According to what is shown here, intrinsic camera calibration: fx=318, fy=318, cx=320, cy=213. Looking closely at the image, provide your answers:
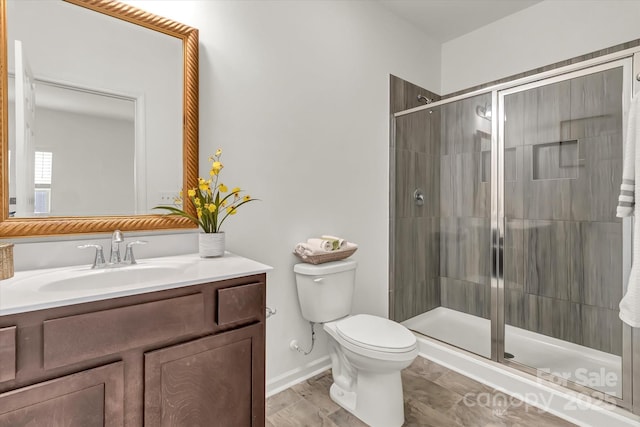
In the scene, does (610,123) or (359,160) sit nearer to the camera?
(610,123)

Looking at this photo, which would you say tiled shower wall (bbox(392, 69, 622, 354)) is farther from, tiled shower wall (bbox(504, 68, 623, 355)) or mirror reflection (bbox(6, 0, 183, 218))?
mirror reflection (bbox(6, 0, 183, 218))

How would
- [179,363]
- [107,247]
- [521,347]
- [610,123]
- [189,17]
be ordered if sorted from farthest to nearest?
[521,347], [610,123], [189,17], [107,247], [179,363]

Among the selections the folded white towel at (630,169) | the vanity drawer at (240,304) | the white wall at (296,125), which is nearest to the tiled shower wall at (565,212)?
the folded white towel at (630,169)

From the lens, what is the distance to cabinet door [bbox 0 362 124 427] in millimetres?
794

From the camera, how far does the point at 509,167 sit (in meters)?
2.09

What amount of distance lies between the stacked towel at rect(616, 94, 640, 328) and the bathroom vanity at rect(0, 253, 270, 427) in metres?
1.61

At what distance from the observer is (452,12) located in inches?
98.7

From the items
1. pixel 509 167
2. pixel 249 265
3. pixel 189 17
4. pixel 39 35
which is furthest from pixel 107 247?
pixel 509 167

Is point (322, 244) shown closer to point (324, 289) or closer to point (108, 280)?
point (324, 289)

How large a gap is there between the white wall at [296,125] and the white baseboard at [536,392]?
59 cm

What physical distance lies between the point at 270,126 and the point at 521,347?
214 cm

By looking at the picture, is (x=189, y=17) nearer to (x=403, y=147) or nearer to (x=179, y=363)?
(x=179, y=363)

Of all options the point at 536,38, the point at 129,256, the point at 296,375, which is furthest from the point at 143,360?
the point at 536,38

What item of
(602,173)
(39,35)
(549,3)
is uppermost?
(549,3)
